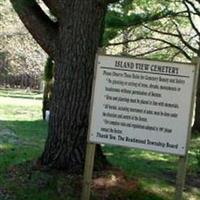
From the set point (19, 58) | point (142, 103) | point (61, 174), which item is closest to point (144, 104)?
point (142, 103)

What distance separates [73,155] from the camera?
8102 millimetres

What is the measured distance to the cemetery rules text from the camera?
6.71m

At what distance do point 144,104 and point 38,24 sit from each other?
2.70 m

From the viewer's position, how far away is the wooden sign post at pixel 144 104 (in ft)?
22.0

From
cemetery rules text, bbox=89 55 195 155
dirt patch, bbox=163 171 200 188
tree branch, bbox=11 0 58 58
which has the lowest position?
dirt patch, bbox=163 171 200 188

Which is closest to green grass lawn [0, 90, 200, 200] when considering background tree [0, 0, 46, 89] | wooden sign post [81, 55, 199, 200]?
wooden sign post [81, 55, 199, 200]

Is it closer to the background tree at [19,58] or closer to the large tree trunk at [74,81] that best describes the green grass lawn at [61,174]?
the large tree trunk at [74,81]

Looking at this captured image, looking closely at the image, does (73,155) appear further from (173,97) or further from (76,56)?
(173,97)

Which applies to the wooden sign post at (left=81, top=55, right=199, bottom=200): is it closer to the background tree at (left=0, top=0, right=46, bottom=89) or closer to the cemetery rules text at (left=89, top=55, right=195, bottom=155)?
the cemetery rules text at (left=89, top=55, right=195, bottom=155)

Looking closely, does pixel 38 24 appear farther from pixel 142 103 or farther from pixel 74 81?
pixel 142 103

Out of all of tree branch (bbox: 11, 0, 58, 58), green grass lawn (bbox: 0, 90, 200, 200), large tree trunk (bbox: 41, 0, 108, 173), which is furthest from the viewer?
tree branch (bbox: 11, 0, 58, 58)

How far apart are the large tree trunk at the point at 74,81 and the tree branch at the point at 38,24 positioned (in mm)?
559

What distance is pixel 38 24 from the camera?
881cm

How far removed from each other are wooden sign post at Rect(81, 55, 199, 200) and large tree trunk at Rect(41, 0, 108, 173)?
3.56 ft
